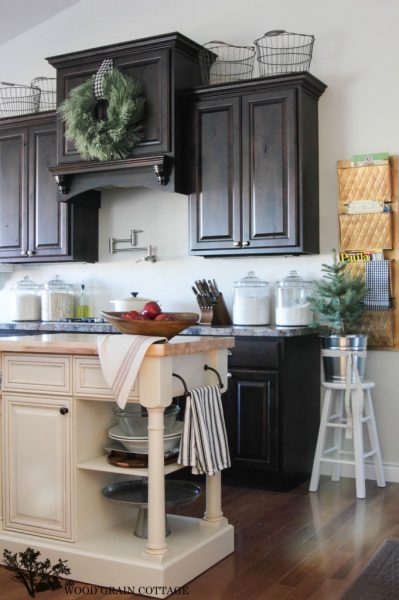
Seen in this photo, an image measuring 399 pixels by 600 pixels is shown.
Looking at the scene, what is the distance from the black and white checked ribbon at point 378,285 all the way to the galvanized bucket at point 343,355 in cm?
33

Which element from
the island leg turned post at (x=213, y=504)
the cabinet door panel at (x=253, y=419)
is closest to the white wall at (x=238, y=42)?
the cabinet door panel at (x=253, y=419)

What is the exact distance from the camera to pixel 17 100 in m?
5.98

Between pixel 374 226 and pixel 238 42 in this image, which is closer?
pixel 374 226

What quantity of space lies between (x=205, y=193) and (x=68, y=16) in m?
2.08

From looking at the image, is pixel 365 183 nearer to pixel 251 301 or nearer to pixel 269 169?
pixel 269 169

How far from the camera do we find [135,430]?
3.00 m

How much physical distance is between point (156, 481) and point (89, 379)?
0.48 m

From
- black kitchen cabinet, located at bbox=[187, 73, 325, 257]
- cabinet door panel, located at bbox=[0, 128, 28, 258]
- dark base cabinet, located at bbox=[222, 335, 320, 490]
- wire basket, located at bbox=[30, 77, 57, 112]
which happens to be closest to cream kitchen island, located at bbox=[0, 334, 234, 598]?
dark base cabinet, located at bbox=[222, 335, 320, 490]

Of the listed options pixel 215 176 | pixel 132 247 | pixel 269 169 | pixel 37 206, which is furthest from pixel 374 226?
pixel 37 206

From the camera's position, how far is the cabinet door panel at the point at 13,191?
18.2ft

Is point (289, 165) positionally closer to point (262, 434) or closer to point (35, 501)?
point (262, 434)

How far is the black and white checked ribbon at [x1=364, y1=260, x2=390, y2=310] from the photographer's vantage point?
452cm

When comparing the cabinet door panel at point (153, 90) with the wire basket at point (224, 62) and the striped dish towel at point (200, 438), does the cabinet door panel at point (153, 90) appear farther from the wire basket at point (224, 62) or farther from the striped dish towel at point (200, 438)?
the striped dish towel at point (200, 438)

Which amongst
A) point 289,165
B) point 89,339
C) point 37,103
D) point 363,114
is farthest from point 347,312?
point 37,103
